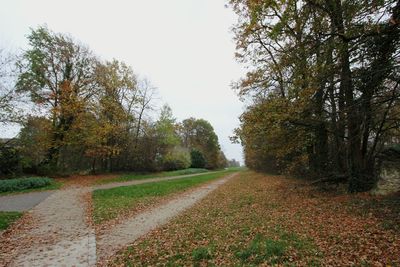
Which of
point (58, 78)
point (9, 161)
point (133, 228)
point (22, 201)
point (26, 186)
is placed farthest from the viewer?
point (58, 78)

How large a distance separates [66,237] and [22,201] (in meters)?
7.58

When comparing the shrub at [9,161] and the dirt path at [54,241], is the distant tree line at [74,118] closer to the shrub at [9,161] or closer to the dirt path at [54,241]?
the shrub at [9,161]

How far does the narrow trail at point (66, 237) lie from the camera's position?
231 inches

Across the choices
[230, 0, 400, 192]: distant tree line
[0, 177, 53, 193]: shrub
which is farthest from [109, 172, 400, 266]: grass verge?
[0, 177, 53, 193]: shrub

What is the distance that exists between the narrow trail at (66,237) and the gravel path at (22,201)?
0.69 m

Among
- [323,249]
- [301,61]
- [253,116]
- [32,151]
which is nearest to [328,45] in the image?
[301,61]

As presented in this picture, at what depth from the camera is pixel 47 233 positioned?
7.81 m

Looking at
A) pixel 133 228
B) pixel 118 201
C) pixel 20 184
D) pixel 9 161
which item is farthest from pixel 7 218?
pixel 9 161

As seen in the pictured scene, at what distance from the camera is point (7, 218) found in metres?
9.32

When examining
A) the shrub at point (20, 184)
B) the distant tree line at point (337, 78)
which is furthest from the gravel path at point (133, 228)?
the shrub at point (20, 184)

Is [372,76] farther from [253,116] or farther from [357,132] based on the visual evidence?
[253,116]

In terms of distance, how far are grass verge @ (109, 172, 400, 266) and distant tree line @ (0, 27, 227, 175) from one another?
17432 mm

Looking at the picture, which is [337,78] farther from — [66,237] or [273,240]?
[66,237]

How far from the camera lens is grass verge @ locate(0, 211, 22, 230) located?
8.55m
